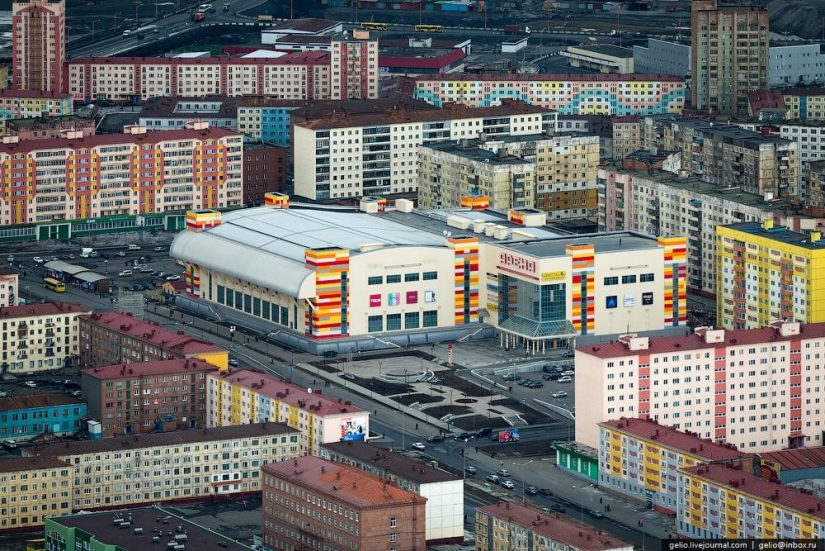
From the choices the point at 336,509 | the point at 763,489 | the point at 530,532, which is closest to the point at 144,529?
the point at 336,509

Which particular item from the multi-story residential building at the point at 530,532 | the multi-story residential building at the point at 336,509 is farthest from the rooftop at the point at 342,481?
the multi-story residential building at the point at 530,532

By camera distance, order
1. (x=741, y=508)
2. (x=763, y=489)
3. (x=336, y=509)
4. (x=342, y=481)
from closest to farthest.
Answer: (x=336, y=509) → (x=763, y=489) → (x=741, y=508) → (x=342, y=481)

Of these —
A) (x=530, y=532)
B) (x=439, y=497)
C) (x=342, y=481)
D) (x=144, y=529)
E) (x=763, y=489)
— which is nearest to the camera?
(x=530, y=532)

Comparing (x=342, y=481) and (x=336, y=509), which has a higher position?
(x=342, y=481)

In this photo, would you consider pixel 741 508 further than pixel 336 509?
Yes

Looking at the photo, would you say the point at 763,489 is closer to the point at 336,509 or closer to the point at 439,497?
the point at 439,497

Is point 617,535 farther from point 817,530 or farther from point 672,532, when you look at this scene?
point 817,530
